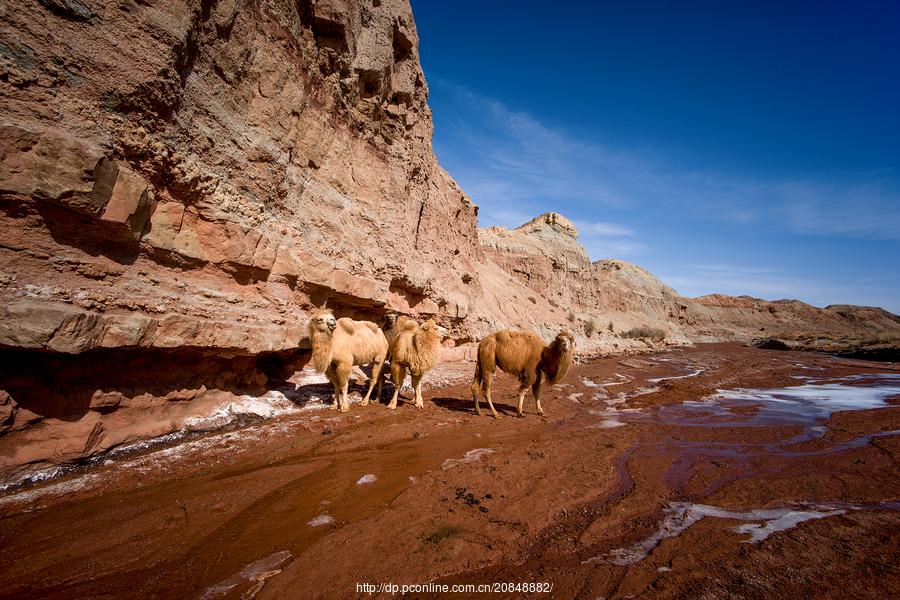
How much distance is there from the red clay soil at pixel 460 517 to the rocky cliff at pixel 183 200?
3.92ft

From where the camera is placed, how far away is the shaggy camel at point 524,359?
27.2 feet

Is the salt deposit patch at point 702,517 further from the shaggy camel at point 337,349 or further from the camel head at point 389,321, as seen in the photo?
the camel head at point 389,321

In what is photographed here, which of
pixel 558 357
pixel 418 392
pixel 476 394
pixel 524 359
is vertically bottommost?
pixel 418 392

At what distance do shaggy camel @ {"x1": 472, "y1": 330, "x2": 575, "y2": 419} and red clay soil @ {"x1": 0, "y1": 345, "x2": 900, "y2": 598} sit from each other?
6.50 feet

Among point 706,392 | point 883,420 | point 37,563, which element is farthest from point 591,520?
point 706,392

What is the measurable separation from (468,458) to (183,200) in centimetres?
674

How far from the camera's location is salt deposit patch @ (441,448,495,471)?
5.03 metres

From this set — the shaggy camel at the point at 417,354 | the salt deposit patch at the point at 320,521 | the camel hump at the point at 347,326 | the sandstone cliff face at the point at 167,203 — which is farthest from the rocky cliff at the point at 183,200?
the salt deposit patch at the point at 320,521

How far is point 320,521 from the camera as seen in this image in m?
3.47

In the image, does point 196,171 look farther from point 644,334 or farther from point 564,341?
point 644,334

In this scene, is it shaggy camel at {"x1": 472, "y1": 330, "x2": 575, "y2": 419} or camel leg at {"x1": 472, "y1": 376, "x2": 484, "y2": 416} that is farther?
shaggy camel at {"x1": 472, "y1": 330, "x2": 575, "y2": 419}

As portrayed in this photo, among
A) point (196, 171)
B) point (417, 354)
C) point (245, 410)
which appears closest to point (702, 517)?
point (417, 354)

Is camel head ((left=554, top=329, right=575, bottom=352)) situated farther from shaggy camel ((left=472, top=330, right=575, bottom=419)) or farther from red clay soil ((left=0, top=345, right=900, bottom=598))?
red clay soil ((left=0, top=345, right=900, bottom=598))

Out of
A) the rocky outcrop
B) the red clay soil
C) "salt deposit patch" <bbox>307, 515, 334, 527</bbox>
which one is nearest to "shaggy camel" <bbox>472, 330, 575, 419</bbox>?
the red clay soil
